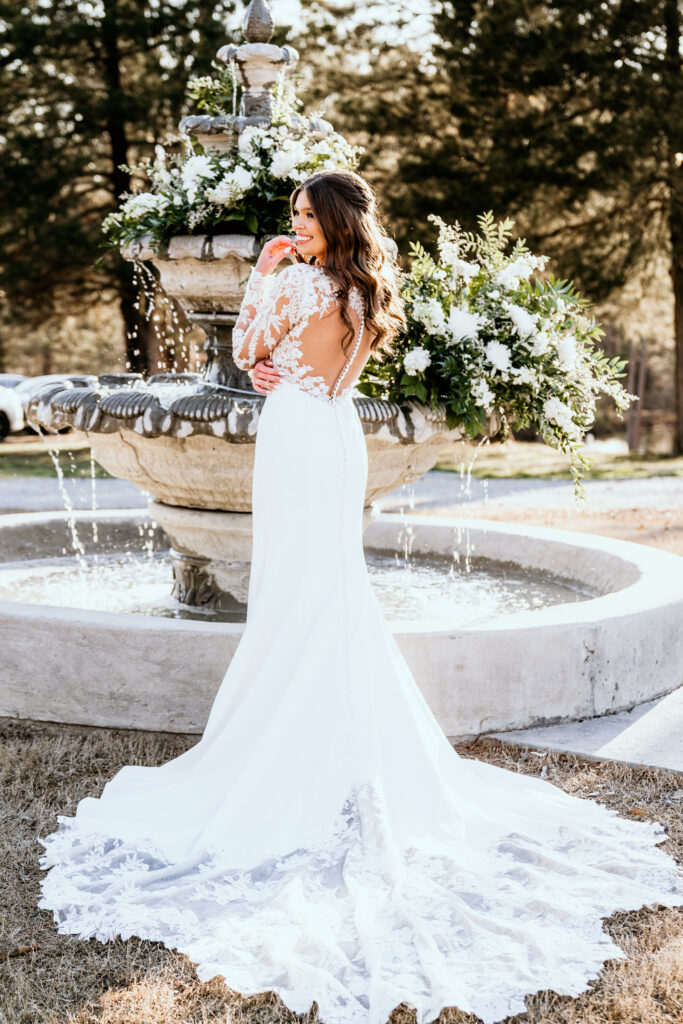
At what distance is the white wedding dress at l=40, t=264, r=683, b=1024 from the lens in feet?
9.93

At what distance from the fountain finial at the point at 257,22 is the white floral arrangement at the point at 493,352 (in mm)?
1459

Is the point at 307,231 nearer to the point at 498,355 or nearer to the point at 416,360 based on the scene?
the point at 416,360

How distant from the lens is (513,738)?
15.5 feet

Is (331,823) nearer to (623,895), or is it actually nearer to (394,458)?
(623,895)

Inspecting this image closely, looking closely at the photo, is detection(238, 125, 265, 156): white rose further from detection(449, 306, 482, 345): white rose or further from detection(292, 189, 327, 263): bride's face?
detection(292, 189, 327, 263): bride's face

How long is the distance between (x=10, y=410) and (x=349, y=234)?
20062mm

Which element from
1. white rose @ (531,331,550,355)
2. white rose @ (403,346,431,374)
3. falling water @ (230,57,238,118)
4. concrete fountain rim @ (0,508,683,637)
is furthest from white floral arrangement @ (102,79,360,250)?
concrete fountain rim @ (0,508,683,637)

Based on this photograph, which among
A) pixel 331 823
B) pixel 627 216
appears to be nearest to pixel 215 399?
pixel 331 823

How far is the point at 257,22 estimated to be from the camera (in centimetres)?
568

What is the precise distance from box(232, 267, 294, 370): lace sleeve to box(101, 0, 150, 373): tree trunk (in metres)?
16.9

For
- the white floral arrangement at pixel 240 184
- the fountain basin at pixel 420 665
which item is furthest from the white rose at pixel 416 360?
the fountain basin at pixel 420 665

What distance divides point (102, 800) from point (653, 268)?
18402 mm

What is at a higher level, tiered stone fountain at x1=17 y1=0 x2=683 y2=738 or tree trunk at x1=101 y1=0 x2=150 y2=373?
tree trunk at x1=101 y1=0 x2=150 y2=373

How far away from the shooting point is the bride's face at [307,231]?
367 centimetres
